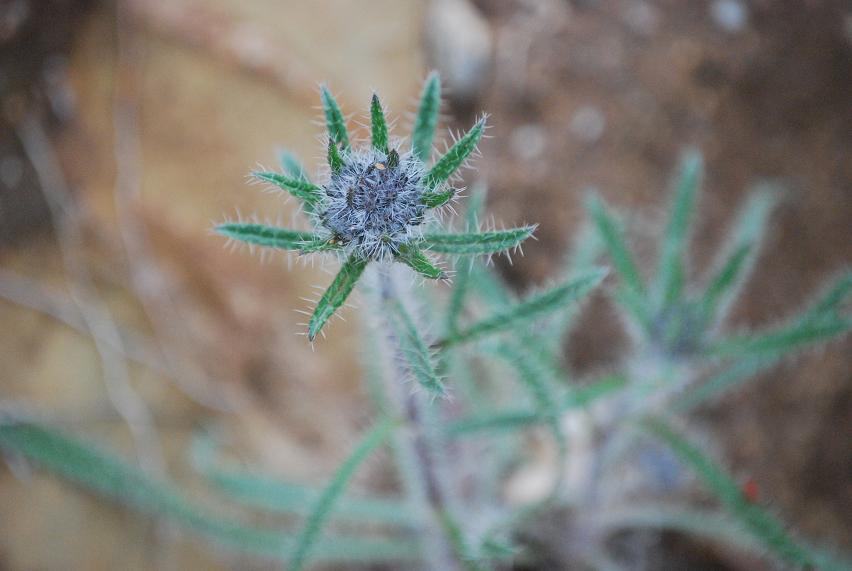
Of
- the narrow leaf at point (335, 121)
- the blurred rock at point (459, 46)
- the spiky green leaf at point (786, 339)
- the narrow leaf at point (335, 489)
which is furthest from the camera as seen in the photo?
the blurred rock at point (459, 46)

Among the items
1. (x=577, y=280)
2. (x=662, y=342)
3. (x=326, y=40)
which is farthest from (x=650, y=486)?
(x=326, y=40)

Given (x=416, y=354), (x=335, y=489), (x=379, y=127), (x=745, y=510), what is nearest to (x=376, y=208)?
(x=379, y=127)

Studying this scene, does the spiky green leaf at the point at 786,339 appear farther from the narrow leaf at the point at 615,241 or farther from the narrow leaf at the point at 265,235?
the narrow leaf at the point at 265,235

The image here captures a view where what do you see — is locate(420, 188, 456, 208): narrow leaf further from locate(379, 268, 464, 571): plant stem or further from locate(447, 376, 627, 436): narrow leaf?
locate(447, 376, 627, 436): narrow leaf

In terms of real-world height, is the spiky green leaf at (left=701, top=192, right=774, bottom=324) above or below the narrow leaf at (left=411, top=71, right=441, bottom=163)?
above

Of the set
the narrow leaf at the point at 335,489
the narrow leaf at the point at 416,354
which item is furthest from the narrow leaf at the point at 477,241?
the narrow leaf at the point at 335,489

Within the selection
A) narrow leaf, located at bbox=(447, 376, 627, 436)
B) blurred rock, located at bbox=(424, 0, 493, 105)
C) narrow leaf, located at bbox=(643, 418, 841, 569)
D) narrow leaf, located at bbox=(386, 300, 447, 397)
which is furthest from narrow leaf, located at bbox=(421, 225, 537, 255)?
blurred rock, located at bbox=(424, 0, 493, 105)

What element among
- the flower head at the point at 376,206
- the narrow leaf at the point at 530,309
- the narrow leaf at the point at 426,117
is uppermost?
the narrow leaf at the point at 426,117

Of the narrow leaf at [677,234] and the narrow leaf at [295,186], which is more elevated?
the narrow leaf at [677,234]
